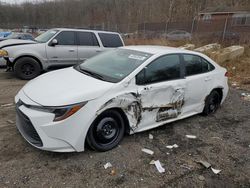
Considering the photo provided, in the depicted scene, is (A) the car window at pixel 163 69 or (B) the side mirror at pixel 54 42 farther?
(B) the side mirror at pixel 54 42

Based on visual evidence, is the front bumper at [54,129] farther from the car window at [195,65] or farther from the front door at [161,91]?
the car window at [195,65]

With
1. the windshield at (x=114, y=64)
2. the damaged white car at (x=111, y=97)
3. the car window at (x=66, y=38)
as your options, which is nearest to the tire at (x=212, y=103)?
the damaged white car at (x=111, y=97)

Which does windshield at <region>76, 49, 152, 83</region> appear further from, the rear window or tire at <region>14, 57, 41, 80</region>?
the rear window

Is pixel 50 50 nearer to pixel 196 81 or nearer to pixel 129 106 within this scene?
pixel 129 106

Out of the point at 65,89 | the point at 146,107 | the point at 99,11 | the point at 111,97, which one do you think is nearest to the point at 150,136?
the point at 146,107

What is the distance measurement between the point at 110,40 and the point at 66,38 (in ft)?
5.54

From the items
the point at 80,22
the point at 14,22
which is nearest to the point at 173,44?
the point at 80,22

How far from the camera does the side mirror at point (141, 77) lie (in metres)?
3.20

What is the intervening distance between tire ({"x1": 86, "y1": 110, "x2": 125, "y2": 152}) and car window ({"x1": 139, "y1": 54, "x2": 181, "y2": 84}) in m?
0.78

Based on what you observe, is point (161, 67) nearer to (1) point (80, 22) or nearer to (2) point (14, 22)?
(1) point (80, 22)

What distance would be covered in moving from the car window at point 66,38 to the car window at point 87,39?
0.83 feet

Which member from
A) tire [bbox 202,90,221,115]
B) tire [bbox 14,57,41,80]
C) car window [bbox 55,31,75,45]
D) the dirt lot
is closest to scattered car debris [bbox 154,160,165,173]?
the dirt lot

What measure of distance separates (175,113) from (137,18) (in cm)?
4270

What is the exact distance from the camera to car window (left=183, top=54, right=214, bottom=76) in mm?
4023
